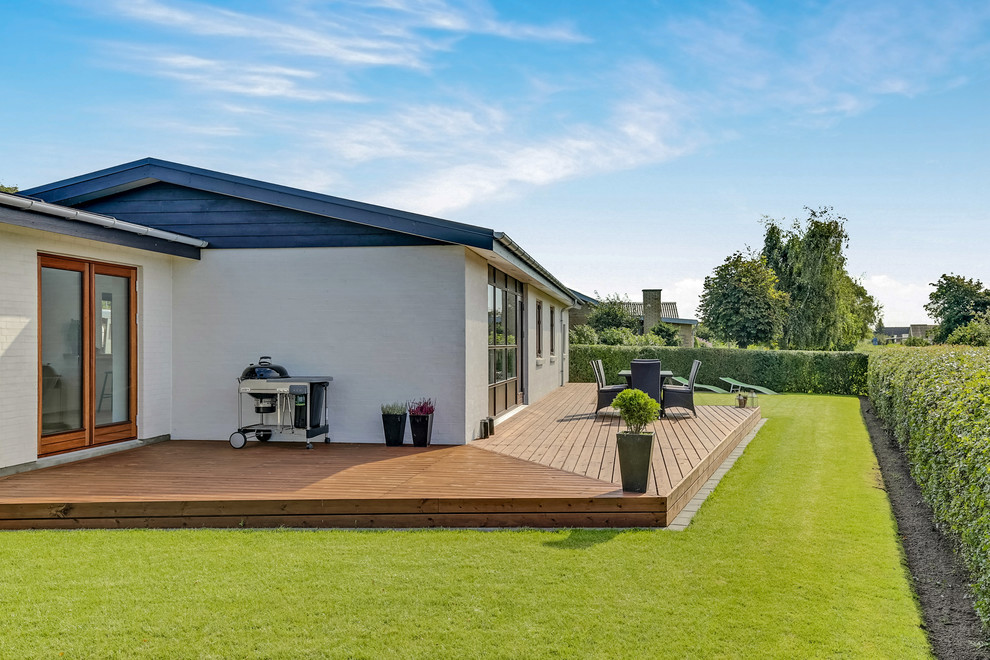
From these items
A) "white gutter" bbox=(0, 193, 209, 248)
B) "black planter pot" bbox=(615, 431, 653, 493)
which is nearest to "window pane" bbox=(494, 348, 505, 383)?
"white gutter" bbox=(0, 193, 209, 248)

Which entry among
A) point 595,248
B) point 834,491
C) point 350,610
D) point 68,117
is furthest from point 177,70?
point 595,248

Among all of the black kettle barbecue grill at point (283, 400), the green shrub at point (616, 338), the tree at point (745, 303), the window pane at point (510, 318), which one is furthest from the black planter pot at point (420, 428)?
the tree at point (745, 303)

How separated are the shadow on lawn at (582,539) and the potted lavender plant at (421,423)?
3.40 meters

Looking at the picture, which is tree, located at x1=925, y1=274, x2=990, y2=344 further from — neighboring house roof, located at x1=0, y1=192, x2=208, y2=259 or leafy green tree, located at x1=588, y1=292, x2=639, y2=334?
neighboring house roof, located at x1=0, y1=192, x2=208, y2=259

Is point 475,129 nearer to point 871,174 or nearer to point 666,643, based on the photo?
point 871,174

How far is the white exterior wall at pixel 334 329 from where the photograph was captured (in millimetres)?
8508

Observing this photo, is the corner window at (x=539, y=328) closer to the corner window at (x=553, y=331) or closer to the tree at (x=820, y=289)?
the corner window at (x=553, y=331)

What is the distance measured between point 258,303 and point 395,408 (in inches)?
92.4

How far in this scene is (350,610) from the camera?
12.1 ft

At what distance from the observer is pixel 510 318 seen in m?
11.7

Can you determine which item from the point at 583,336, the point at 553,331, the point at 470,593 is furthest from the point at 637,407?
the point at 583,336

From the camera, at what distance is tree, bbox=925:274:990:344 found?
108ft

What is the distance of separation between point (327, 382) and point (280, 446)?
3.40 feet

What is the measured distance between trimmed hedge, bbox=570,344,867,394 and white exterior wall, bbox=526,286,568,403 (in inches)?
66.5
